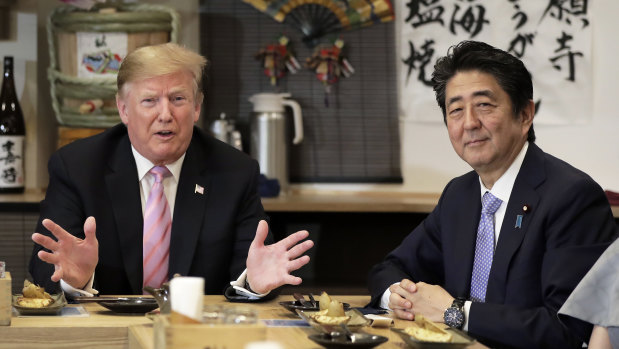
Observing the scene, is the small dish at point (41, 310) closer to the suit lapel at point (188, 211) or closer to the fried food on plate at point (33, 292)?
the fried food on plate at point (33, 292)

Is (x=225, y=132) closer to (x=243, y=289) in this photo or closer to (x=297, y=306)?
(x=243, y=289)

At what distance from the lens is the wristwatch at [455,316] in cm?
217

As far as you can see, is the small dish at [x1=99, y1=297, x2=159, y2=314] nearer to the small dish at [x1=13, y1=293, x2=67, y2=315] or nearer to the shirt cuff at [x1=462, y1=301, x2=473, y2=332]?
the small dish at [x1=13, y1=293, x2=67, y2=315]

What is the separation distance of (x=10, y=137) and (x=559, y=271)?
2.57m

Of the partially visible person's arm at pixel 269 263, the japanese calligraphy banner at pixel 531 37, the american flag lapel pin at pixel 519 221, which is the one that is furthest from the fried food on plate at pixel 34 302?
the japanese calligraphy banner at pixel 531 37

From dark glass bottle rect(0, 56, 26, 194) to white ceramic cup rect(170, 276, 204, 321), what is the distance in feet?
9.01

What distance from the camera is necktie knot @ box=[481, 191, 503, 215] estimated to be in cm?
246

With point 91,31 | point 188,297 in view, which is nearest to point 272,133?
point 91,31

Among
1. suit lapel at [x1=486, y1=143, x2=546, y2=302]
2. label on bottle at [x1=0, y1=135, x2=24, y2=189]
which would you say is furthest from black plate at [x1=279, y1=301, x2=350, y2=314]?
label on bottle at [x1=0, y1=135, x2=24, y2=189]

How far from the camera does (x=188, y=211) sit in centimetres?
274

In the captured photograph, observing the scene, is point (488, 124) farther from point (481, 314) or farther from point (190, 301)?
point (190, 301)

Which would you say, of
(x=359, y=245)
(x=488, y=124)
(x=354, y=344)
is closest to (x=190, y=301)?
(x=354, y=344)

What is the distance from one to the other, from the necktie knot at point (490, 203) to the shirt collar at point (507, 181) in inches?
0.4

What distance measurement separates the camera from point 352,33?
4.32 metres
